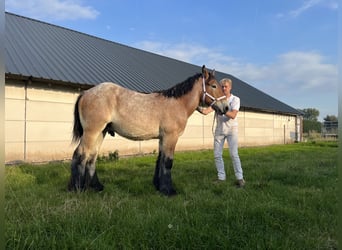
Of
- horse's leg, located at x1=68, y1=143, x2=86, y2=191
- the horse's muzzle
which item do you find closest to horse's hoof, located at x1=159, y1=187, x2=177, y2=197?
horse's leg, located at x1=68, y1=143, x2=86, y2=191

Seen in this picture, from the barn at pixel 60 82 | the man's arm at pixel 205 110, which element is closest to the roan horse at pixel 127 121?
the man's arm at pixel 205 110

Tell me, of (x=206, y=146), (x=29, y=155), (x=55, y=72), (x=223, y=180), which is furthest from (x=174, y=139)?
(x=206, y=146)

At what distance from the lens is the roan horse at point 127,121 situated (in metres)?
A: 4.82

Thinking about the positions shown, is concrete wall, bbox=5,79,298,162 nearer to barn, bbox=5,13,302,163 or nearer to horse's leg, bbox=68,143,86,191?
barn, bbox=5,13,302,163

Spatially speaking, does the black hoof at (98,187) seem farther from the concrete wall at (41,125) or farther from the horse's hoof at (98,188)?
the concrete wall at (41,125)

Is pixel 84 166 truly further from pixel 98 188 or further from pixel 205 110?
pixel 205 110

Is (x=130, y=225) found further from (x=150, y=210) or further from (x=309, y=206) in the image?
(x=309, y=206)

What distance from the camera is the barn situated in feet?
30.1

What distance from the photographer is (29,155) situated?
30.6 ft

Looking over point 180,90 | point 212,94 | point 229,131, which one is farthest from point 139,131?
point 229,131

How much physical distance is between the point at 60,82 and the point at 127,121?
6005 mm

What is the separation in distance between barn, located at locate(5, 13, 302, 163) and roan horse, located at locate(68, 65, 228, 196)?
0.61 m

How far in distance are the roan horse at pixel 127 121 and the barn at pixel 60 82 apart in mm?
608

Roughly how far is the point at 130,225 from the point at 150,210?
2.08 feet
